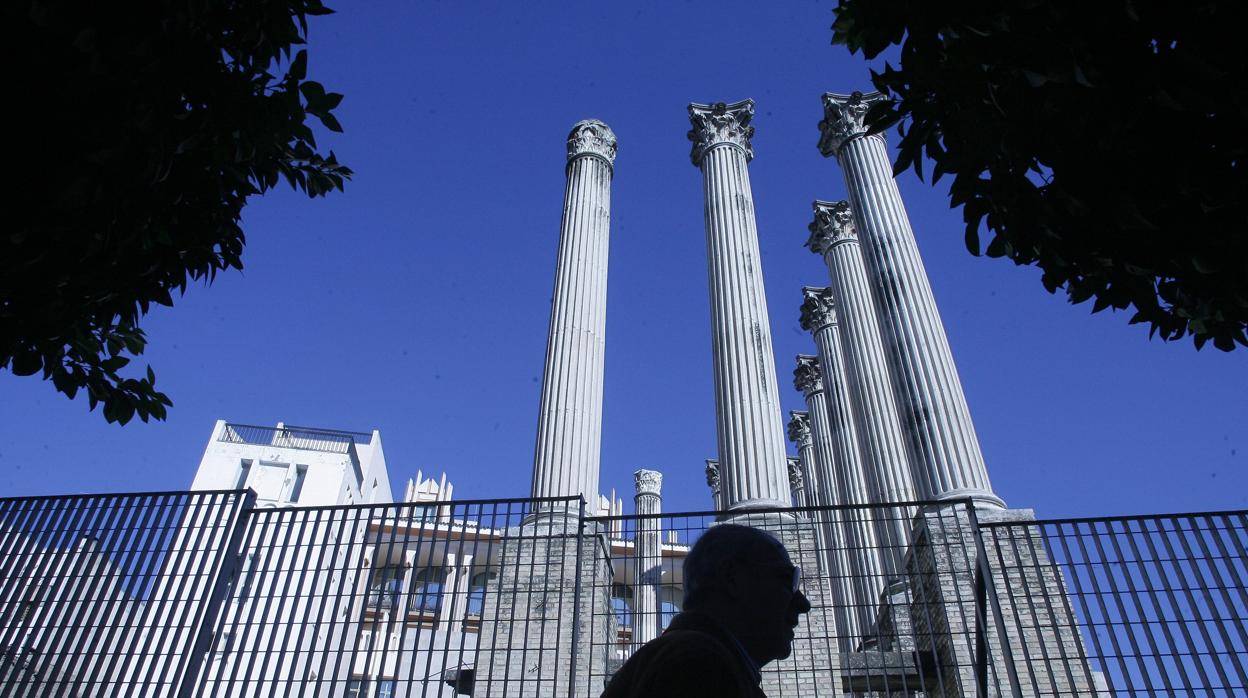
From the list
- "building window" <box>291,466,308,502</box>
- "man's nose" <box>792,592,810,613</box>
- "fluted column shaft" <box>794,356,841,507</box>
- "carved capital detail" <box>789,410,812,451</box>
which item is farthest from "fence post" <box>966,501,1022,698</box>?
"building window" <box>291,466,308,502</box>

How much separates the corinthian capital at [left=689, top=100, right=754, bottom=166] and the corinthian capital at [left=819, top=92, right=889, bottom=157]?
2.32m

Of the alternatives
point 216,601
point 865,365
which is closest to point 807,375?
point 865,365

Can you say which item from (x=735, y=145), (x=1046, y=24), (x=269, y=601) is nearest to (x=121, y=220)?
(x=269, y=601)

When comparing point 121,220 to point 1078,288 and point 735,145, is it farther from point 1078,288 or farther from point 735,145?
point 735,145

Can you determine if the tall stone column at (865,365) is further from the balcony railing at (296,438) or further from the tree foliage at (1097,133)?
the balcony railing at (296,438)

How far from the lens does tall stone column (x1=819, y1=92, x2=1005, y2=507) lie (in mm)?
13133

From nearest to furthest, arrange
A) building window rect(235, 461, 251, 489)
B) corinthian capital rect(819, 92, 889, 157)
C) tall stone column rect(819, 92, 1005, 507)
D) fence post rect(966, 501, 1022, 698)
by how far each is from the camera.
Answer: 1. fence post rect(966, 501, 1022, 698)
2. tall stone column rect(819, 92, 1005, 507)
3. corinthian capital rect(819, 92, 889, 157)
4. building window rect(235, 461, 251, 489)

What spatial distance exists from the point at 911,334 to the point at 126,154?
1363cm

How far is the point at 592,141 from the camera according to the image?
73.4 ft

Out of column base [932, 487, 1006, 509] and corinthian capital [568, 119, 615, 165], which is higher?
corinthian capital [568, 119, 615, 165]

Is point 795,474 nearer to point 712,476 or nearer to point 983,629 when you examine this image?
point 712,476

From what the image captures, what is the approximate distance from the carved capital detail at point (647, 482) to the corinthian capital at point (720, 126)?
60.0 feet

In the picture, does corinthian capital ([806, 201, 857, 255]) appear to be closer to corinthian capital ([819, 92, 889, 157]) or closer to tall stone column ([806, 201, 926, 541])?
tall stone column ([806, 201, 926, 541])

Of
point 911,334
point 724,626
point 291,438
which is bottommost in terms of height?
point 724,626
